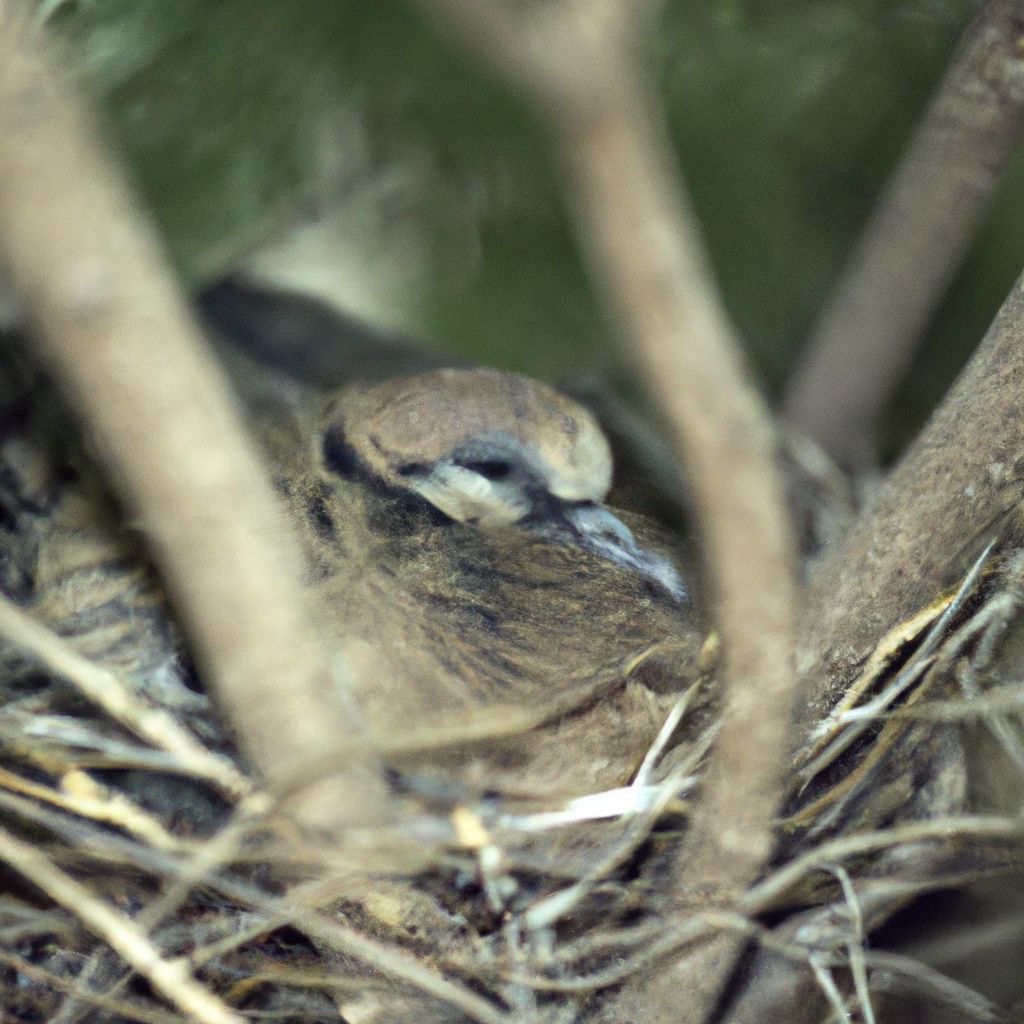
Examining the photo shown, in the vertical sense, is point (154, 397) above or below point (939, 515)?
above

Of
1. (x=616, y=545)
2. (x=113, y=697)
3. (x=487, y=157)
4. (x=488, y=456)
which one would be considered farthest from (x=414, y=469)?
(x=487, y=157)

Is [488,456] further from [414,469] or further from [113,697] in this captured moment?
[113,697]

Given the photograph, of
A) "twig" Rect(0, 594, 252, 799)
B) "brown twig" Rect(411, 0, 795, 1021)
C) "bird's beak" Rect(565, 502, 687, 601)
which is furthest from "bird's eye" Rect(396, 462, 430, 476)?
"brown twig" Rect(411, 0, 795, 1021)

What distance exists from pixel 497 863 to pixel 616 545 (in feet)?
1.20

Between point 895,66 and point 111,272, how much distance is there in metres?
1.01

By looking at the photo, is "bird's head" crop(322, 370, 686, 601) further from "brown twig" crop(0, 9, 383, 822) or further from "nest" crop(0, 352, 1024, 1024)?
"brown twig" crop(0, 9, 383, 822)

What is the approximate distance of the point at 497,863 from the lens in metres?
0.64

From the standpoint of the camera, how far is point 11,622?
0.59m

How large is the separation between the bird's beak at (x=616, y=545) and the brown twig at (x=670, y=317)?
344mm

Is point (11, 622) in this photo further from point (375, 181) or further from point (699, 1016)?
point (375, 181)

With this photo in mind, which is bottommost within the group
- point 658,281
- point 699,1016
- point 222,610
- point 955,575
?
point 699,1016

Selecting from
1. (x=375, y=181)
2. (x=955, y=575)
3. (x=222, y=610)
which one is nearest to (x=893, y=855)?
(x=955, y=575)

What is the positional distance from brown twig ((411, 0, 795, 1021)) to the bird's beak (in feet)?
1.13

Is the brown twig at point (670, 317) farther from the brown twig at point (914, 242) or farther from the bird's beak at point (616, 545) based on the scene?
the brown twig at point (914, 242)
